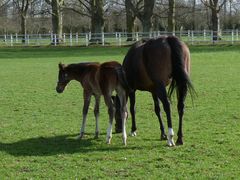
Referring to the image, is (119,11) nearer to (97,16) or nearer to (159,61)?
(97,16)

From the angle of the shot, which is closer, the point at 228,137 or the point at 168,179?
the point at 168,179

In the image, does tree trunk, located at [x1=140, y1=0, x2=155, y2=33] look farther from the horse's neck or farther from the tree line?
the horse's neck

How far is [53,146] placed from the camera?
865cm

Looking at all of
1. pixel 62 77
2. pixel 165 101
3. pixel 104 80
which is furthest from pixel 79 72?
pixel 165 101

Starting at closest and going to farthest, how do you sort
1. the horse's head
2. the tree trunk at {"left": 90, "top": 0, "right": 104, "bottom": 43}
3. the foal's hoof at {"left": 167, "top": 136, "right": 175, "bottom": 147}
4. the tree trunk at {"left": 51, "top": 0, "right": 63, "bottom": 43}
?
the foal's hoof at {"left": 167, "top": 136, "right": 175, "bottom": 147} → the horse's head → the tree trunk at {"left": 90, "top": 0, "right": 104, "bottom": 43} → the tree trunk at {"left": 51, "top": 0, "right": 63, "bottom": 43}

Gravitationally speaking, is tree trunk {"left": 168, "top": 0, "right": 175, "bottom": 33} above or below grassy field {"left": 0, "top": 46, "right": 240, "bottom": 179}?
above

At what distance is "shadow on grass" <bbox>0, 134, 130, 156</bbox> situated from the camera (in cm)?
819

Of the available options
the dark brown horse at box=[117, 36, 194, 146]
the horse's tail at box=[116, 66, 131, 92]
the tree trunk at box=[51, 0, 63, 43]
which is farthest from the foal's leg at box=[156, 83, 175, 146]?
the tree trunk at box=[51, 0, 63, 43]

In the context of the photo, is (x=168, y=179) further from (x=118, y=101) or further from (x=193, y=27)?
(x=193, y=27)

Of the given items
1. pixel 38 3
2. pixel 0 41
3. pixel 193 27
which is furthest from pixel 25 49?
pixel 193 27

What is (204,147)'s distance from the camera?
27.0 ft

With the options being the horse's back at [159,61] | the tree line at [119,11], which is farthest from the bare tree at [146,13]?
the horse's back at [159,61]

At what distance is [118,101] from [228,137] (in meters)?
2.31

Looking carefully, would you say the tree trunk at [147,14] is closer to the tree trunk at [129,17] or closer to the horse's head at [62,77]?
the tree trunk at [129,17]
